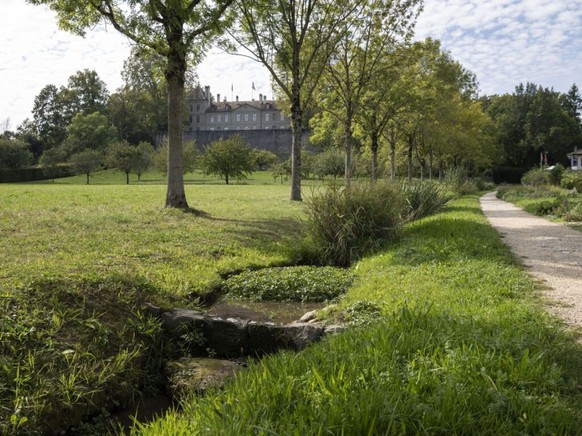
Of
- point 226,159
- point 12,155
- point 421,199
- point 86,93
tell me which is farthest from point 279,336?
point 86,93

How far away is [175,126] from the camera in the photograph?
47.2 ft

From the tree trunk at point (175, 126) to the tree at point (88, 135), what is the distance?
5864 cm

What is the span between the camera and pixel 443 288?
5.88m

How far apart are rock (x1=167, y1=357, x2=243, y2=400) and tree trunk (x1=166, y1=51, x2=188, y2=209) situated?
10.2 m

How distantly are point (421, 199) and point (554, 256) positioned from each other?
5917mm

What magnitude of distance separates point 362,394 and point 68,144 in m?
74.2

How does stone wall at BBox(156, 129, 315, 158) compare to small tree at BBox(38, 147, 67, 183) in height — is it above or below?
above

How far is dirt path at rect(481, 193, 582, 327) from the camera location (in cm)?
546

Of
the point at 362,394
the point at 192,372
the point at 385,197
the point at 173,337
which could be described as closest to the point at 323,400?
the point at 362,394

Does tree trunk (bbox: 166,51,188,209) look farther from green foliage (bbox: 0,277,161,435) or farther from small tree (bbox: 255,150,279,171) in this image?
small tree (bbox: 255,150,279,171)

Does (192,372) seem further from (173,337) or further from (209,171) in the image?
(209,171)

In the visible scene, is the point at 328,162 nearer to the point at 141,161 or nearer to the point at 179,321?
the point at 141,161

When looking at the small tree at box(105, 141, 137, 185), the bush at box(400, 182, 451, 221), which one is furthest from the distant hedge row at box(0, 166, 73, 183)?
the bush at box(400, 182, 451, 221)

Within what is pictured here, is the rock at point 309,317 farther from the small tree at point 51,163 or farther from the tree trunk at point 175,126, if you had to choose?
the small tree at point 51,163
